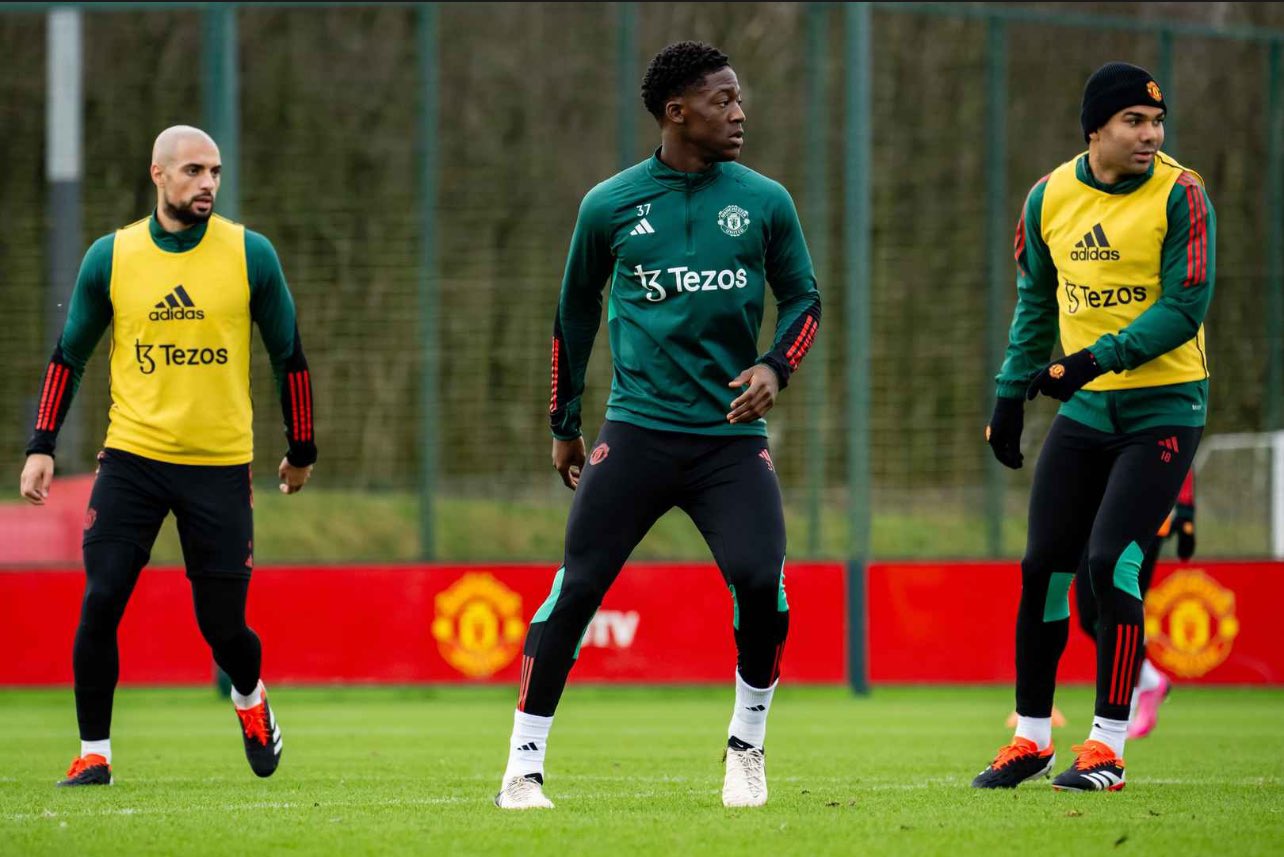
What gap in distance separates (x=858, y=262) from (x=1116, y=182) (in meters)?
7.12

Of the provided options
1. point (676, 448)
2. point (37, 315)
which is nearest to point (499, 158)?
point (37, 315)

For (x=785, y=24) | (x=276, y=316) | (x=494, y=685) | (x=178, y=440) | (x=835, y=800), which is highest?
(x=785, y=24)

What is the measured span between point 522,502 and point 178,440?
24.2 ft

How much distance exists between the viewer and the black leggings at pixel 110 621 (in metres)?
7.23

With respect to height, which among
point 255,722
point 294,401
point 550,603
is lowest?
point 255,722

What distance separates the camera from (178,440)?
7.26 meters

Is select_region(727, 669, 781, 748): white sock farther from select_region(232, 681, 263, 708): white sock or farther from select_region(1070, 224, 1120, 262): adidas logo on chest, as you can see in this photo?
select_region(232, 681, 263, 708): white sock

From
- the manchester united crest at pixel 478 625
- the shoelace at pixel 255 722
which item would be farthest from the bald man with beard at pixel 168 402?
the manchester united crest at pixel 478 625

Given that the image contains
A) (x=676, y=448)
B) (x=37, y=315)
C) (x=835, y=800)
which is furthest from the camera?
(x=37, y=315)

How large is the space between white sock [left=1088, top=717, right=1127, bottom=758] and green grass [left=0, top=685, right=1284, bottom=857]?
0.17 meters

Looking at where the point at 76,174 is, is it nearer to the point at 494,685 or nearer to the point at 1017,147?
the point at 494,685

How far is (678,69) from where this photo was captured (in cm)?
609

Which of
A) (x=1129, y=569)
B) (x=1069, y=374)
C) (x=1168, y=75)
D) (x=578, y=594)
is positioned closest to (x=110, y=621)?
(x=578, y=594)

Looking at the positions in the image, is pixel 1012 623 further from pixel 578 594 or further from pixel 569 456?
pixel 578 594
